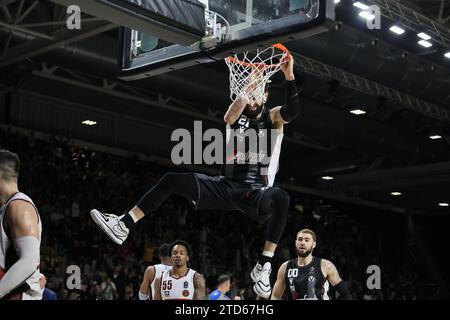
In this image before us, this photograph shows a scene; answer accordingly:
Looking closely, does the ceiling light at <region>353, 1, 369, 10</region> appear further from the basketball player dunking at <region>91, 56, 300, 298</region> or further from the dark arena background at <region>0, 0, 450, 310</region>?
the basketball player dunking at <region>91, 56, 300, 298</region>

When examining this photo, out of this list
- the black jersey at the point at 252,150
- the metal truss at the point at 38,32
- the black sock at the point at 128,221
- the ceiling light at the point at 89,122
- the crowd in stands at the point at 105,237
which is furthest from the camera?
the ceiling light at the point at 89,122

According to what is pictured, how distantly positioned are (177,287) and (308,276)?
5.22 ft

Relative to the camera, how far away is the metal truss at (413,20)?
14.5 metres

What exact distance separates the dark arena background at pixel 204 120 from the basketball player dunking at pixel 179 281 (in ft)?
7.62

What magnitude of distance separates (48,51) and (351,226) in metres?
18.9

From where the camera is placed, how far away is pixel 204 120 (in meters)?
23.6

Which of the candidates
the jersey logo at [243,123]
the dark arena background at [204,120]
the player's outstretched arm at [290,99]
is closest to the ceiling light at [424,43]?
the dark arena background at [204,120]

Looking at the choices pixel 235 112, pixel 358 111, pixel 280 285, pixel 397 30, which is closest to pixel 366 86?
pixel 397 30

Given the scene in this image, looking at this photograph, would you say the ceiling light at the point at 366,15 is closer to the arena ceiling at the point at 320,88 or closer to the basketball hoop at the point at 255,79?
the arena ceiling at the point at 320,88

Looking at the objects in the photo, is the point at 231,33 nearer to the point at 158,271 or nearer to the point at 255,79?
the point at 255,79

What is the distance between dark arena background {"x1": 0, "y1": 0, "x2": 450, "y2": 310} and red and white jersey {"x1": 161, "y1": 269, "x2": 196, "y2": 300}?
2602mm

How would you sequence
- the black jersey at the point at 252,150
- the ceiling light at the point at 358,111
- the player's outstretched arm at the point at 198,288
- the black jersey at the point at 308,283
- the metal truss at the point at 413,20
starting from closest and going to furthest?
1. the black jersey at the point at 252,150
2. the black jersey at the point at 308,283
3. the player's outstretched arm at the point at 198,288
4. the metal truss at the point at 413,20
5. the ceiling light at the point at 358,111

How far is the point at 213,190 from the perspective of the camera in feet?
20.8
